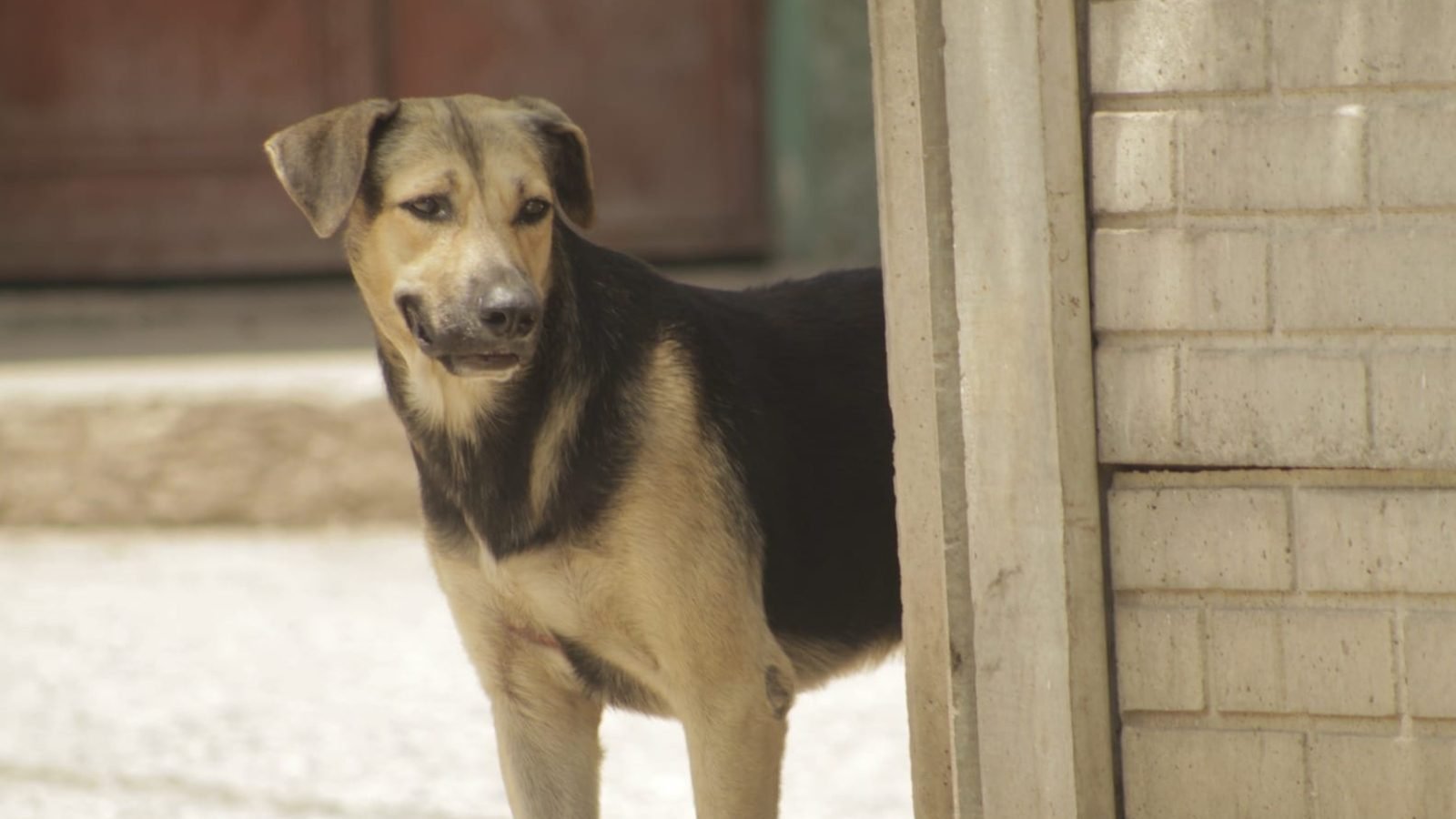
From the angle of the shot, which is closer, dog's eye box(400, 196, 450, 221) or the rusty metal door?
dog's eye box(400, 196, 450, 221)

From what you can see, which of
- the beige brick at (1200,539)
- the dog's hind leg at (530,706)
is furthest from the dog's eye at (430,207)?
the beige brick at (1200,539)

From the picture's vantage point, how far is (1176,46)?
9.80ft

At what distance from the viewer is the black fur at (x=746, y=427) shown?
11.4ft

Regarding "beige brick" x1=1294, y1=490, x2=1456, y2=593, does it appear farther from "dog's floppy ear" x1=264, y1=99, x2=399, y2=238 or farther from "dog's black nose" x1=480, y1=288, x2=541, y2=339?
"dog's floppy ear" x1=264, y1=99, x2=399, y2=238

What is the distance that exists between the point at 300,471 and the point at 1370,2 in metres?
5.04

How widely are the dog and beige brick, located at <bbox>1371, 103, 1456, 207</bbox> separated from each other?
1243 millimetres

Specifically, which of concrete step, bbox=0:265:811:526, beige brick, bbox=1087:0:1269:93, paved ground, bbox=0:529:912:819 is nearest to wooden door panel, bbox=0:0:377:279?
concrete step, bbox=0:265:811:526

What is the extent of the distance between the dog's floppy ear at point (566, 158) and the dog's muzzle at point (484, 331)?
1.45ft

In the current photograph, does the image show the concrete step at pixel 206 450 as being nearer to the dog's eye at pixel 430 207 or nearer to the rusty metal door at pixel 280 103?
the rusty metal door at pixel 280 103

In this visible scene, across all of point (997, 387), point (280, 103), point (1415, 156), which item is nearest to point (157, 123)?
point (280, 103)

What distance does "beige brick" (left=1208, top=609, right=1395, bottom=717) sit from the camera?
3.04 meters

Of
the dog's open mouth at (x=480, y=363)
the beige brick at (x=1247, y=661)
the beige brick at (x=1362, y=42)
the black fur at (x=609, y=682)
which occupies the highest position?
the beige brick at (x=1362, y=42)

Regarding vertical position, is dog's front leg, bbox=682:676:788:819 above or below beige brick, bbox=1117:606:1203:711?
below

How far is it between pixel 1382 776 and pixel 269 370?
5129 mm
